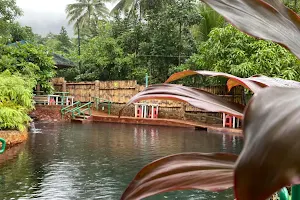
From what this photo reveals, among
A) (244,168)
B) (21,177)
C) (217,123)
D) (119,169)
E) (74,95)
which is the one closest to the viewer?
(244,168)

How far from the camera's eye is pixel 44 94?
543 inches

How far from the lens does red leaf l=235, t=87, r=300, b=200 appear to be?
9.5 inches

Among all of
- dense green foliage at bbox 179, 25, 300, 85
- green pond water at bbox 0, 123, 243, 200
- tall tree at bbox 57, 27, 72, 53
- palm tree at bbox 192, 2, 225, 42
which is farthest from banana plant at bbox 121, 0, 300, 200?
tall tree at bbox 57, 27, 72, 53

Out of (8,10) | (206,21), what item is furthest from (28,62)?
(206,21)

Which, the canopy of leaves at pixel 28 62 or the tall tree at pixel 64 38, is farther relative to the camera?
the tall tree at pixel 64 38

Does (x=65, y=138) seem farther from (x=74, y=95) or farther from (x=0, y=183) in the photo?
(x=74, y=95)

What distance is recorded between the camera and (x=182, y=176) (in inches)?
17.1

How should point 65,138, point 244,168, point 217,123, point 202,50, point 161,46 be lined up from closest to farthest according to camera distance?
point 244,168 → point 65,138 → point 202,50 → point 217,123 → point 161,46

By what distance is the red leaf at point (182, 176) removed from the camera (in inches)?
16.7

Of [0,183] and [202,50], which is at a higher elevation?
[202,50]

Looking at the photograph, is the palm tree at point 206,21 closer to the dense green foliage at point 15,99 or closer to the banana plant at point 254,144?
the dense green foliage at point 15,99

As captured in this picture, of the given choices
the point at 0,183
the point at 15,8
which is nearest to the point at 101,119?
the point at 15,8

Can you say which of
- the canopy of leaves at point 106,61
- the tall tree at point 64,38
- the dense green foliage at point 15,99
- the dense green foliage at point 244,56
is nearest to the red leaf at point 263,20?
the dense green foliage at point 15,99

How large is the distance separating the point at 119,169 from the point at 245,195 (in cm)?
501
